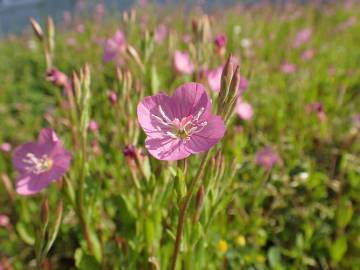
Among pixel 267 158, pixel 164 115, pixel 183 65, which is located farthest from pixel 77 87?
pixel 267 158

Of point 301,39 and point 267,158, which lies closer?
point 267,158

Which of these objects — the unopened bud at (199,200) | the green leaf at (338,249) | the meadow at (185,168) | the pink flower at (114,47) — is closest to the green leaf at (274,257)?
the meadow at (185,168)

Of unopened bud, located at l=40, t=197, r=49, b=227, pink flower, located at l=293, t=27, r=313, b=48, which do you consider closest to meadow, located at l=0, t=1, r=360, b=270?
unopened bud, located at l=40, t=197, r=49, b=227

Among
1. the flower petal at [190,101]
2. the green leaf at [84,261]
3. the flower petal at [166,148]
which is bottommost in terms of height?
the green leaf at [84,261]

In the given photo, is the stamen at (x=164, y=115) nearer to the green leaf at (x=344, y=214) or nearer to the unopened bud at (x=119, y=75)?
the unopened bud at (x=119, y=75)

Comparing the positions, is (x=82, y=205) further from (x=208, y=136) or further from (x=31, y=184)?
(x=208, y=136)

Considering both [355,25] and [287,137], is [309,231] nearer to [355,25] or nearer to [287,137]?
[287,137]

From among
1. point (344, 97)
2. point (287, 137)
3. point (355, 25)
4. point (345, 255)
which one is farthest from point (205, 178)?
point (355, 25)
